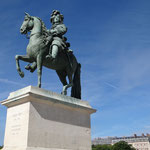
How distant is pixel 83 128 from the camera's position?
895 centimetres

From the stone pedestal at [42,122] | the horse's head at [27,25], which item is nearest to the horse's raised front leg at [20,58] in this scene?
the stone pedestal at [42,122]

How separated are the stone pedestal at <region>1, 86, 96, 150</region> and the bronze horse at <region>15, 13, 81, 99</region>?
32.5 inches

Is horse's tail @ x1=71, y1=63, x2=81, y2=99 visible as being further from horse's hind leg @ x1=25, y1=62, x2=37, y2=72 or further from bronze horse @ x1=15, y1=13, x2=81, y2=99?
horse's hind leg @ x1=25, y1=62, x2=37, y2=72

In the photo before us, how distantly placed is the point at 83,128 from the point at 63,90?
5.97 ft

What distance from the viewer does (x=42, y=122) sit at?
734cm

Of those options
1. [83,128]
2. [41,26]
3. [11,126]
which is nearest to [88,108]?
[83,128]

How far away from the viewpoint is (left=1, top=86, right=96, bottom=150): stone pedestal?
22.8 feet

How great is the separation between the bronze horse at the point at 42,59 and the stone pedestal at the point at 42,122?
0.83 metres

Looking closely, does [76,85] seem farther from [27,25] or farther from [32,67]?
[27,25]

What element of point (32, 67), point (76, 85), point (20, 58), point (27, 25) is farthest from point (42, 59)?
point (76, 85)

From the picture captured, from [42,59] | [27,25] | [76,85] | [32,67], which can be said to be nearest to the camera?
[42,59]

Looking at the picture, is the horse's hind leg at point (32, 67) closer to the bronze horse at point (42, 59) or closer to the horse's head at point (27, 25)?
the bronze horse at point (42, 59)

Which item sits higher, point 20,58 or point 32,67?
point 20,58

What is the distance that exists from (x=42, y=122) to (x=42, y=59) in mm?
2576
